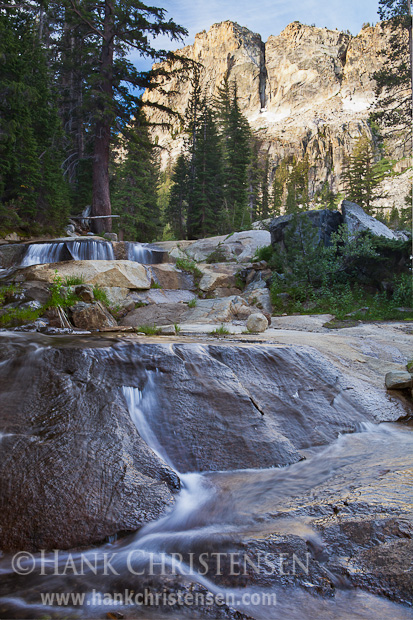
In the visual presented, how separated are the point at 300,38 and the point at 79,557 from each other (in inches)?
5602

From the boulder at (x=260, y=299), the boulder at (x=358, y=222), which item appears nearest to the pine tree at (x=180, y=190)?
the boulder at (x=358, y=222)

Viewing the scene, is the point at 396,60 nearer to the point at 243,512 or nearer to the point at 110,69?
the point at 110,69

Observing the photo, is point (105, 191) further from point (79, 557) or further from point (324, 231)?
point (79, 557)

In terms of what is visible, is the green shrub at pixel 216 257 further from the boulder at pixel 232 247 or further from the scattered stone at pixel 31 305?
the scattered stone at pixel 31 305

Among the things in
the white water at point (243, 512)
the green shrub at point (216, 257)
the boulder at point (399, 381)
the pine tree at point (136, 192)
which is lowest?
the white water at point (243, 512)

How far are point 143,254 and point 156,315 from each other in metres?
5.09

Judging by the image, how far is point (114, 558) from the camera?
7.94ft

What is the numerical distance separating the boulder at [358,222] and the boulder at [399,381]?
905 centimetres

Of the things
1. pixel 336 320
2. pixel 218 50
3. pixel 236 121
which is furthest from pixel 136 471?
pixel 218 50

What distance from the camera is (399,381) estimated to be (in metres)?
5.33

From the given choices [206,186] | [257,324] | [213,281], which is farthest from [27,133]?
[206,186]

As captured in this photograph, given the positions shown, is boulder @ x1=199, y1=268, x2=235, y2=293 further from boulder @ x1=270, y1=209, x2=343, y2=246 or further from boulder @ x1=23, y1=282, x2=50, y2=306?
boulder @ x1=23, y1=282, x2=50, y2=306

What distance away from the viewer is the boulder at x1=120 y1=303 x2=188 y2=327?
929 centimetres

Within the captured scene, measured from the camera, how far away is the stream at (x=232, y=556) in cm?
192
